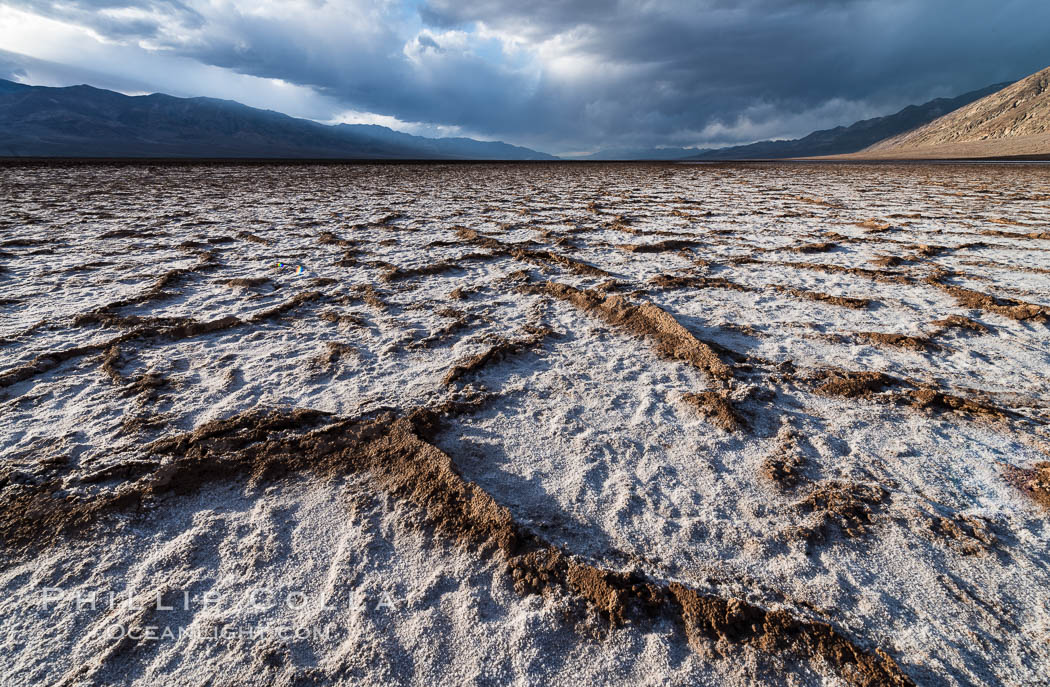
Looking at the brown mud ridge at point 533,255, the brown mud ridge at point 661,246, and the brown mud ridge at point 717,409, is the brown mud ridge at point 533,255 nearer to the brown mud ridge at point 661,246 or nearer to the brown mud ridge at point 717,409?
the brown mud ridge at point 661,246

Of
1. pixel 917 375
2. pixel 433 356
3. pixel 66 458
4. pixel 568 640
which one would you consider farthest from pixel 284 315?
pixel 917 375

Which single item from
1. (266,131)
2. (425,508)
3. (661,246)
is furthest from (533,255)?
(266,131)

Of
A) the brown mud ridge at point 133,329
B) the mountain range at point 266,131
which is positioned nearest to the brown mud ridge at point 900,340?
the brown mud ridge at point 133,329

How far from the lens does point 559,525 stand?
118cm

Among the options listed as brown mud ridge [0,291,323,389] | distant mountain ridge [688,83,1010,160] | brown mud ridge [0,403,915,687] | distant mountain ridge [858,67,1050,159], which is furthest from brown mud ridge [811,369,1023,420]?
distant mountain ridge [688,83,1010,160]

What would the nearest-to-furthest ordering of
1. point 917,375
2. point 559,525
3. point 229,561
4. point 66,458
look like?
point 229,561 < point 559,525 < point 66,458 < point 917,375

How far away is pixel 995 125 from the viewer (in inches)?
1972

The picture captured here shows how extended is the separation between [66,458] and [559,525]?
142 centimetres

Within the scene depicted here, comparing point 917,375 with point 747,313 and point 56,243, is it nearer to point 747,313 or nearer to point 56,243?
point 747,313

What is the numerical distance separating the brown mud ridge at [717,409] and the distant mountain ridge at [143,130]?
229ft

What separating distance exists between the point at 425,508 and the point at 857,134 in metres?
176

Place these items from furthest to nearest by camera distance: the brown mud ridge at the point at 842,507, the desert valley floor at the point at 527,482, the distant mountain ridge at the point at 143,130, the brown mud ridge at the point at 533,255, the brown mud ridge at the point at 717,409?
1. the distant mountain ridge at the point at 143,130
2. the brown mud ridge at the point at 533,255
3. the brown mud ridge at the point at 717,409
4. the brown mud ridge at the point at 842,507
5. the desert valley floor at the point at 527,482

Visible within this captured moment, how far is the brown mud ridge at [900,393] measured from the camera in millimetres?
1616

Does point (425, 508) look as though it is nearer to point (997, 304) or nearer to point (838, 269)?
point (997, 304)
